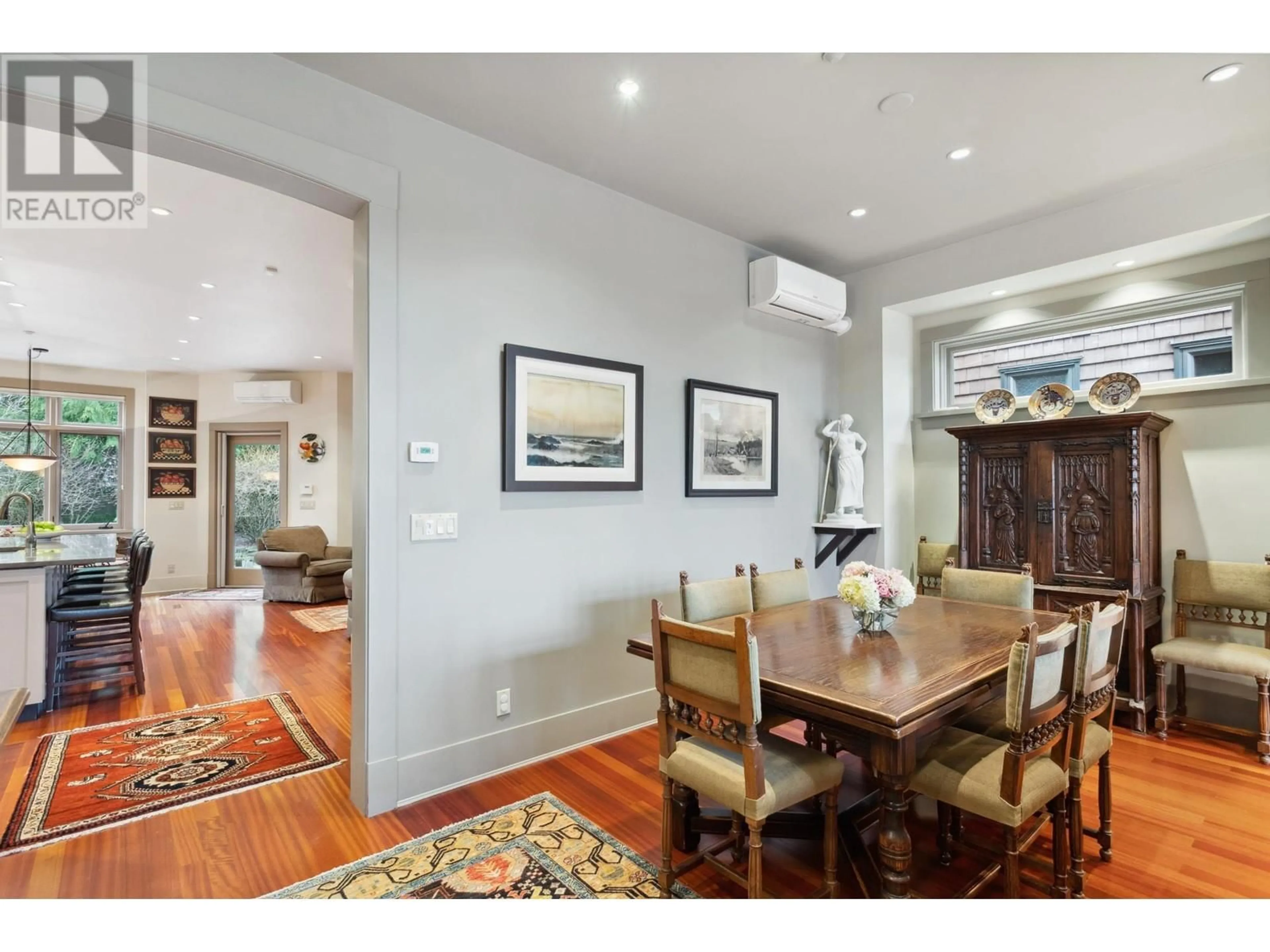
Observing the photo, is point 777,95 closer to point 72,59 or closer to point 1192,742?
point 72,59

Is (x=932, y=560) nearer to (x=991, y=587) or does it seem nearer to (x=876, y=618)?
(x=991, y=587)

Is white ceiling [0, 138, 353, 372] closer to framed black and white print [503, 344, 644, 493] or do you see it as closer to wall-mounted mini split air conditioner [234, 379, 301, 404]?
wall-mounted mini split air conditioner [234, 379, 301, 404]

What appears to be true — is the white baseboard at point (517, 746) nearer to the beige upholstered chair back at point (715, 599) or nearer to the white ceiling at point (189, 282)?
the beige upholstered chair back at point (715, 599)

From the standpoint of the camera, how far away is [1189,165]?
10.1ft

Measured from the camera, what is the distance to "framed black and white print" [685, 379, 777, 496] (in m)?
3.69

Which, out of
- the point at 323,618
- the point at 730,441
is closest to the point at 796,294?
the point at 730,441

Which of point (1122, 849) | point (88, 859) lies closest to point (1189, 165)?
point (1122, 849)

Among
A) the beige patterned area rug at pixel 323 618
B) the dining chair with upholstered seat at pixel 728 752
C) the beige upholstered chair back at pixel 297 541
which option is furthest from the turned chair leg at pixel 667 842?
the beige upholstered chair back at pixel 297 541

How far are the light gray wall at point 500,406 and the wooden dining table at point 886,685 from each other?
0.88m

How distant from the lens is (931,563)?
4.42 m

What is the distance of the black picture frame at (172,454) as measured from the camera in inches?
319

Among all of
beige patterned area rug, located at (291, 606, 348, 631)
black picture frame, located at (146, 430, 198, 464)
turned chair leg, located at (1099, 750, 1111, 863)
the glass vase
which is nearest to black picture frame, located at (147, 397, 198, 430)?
black picture frame, located at (146, 430, 198, 464)

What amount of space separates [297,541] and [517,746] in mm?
5682
